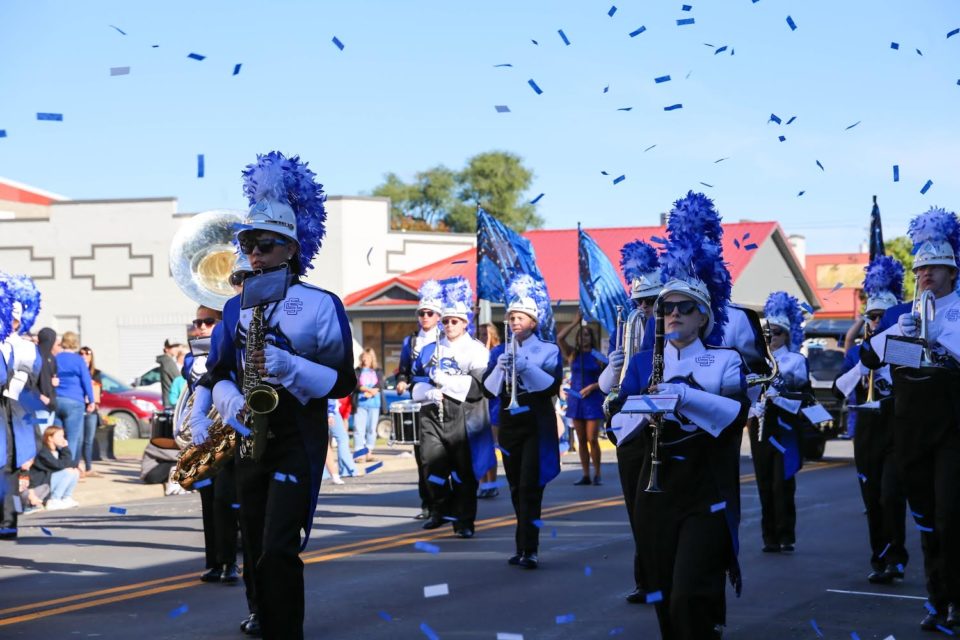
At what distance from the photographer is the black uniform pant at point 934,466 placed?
25.9ft

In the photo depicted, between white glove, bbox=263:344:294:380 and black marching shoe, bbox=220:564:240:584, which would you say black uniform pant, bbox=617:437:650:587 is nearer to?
white glove, bbox=263:344:294:380

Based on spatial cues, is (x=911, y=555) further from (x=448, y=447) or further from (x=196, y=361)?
(x=196, y=361)

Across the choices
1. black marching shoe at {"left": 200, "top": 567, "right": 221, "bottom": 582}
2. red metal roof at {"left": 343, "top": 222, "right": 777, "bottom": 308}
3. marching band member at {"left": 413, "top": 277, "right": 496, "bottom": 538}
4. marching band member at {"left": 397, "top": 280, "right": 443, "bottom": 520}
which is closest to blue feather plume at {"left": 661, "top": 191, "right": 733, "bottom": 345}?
black marching shoe at {"left": 200, "top": 567, "right": 221, "bottom": 582}

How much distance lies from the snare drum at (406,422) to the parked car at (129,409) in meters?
16.6

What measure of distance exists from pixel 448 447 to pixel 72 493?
629 centimetres

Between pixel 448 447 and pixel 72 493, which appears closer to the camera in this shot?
pixel 448 447

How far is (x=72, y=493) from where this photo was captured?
16.6m

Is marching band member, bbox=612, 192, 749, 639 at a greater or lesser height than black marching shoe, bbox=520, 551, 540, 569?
greater

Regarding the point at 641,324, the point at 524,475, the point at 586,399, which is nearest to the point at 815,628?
the point at 641,324

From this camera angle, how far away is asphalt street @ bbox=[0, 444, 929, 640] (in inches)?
318

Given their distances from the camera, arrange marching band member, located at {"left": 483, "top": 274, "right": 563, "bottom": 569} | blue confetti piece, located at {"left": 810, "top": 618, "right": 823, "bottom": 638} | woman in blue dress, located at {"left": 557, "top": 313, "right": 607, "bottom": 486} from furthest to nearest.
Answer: woman in blue dress, located at {"left": 557, "top": 313, "right": 607, "bottom": 486} → marching band member, located at {"left": 483, "top": 274, "right": 563, "bottom": 569} → blue confetti piece, located at {"left": 810, "top": 618, "right": 823, "bottom": 638}

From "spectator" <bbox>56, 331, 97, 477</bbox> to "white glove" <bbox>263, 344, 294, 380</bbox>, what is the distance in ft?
40.0

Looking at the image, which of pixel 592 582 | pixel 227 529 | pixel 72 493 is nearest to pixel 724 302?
pixel 592 582

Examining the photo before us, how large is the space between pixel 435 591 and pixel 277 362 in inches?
141
